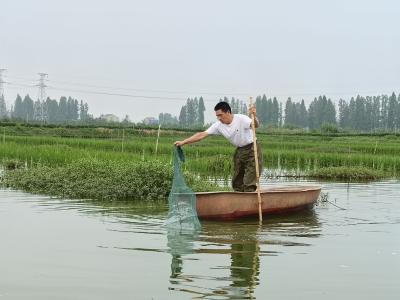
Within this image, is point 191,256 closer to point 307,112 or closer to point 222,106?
point 222,106

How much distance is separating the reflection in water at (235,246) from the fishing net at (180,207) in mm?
206

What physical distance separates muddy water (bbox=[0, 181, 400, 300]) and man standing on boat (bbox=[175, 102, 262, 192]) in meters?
0.65

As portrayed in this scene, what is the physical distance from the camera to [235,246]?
20.9 ft

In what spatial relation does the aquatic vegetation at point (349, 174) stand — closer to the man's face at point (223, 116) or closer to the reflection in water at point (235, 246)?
the reflection in water at point (235, 246)

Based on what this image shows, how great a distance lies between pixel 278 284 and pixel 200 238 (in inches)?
79.6

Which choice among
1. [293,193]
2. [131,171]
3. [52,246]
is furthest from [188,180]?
[52,246]

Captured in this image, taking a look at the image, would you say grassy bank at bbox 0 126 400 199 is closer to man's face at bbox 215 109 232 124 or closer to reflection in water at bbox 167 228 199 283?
man's face at bbox 215 109 232 124

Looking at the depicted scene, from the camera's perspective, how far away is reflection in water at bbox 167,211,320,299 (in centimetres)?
475

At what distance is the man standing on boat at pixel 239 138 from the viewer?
7730 mm

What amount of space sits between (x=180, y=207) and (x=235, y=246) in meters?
1.35

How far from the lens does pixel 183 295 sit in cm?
452

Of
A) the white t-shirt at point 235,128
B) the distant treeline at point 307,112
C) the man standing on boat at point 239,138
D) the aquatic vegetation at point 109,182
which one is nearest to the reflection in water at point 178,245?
the man standing on boat at point 239,138

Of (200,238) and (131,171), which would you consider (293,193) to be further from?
(131,171)

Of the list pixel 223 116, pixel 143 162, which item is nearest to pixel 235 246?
pixel 223 116
